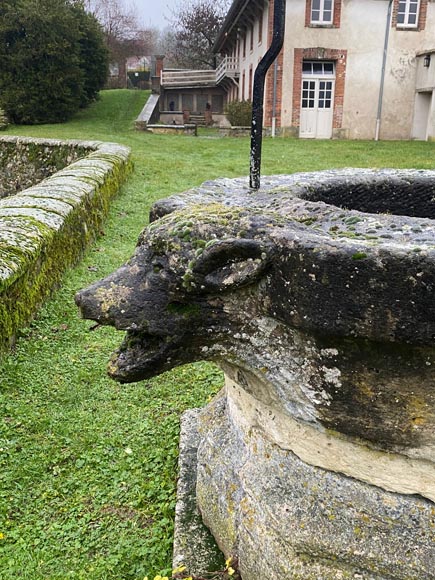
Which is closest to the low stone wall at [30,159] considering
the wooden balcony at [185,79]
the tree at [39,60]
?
the tree at [39,60]

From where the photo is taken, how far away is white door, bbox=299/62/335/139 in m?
19.6

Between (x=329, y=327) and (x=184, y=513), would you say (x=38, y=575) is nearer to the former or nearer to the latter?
(x=184, y=513)

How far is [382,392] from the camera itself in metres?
1.49

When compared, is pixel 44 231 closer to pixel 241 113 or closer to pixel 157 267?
pixel 157 267

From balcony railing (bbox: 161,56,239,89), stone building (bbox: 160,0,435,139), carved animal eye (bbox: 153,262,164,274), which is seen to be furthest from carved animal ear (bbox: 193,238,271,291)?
balcony railing (bbox: 161,56,239,89)

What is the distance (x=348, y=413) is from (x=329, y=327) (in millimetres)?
306

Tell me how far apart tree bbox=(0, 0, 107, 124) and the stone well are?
71.0 feet

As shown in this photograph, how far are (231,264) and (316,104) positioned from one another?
1973cm

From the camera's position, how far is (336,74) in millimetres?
19453

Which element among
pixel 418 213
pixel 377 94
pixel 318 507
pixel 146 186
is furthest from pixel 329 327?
pixel 377 94

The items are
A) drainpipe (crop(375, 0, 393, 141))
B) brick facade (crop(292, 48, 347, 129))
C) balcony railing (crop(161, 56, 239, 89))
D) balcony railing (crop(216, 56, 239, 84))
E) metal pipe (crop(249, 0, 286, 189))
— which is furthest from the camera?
balcony railing (crop(161, 56, 239, 89))

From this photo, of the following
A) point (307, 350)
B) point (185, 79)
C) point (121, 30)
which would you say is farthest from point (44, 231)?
point (121, 30)

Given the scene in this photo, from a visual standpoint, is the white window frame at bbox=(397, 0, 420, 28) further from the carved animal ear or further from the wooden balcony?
the carved animal ear

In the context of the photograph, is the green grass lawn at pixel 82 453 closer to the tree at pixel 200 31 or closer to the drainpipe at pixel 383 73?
the drainpipe at pixel 383 73
